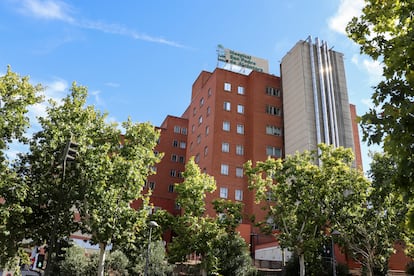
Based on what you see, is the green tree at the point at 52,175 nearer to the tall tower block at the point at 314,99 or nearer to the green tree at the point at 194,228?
the green tree at the point at 194,228

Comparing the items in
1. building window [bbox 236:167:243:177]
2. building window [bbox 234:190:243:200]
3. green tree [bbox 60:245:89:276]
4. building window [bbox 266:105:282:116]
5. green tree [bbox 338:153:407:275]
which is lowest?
green tree [bbox 60:245:89:276]

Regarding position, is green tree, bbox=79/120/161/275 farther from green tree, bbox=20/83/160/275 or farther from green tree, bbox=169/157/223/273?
green tree, bbox=169/157/223/273

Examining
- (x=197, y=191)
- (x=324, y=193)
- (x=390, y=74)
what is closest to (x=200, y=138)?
(x=197, y=191)

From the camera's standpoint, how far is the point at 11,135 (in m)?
20.8

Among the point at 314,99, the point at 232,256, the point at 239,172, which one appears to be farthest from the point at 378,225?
the point at 314,99

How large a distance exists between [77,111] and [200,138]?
30395 millimetres

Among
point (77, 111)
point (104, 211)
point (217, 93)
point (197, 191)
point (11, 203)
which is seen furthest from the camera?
point (217, 93)

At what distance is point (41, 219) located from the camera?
75.0 ft

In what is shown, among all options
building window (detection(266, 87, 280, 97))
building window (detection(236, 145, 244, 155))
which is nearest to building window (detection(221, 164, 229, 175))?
building window (detection(236, 145, 244, 155))

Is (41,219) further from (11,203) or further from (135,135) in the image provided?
(135,135)

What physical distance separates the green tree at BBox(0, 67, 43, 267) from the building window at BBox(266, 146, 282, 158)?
33.5 metres

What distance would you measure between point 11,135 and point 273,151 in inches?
1388

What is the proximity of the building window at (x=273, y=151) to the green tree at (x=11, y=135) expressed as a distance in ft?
110

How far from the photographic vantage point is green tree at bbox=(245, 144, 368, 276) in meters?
24.6
